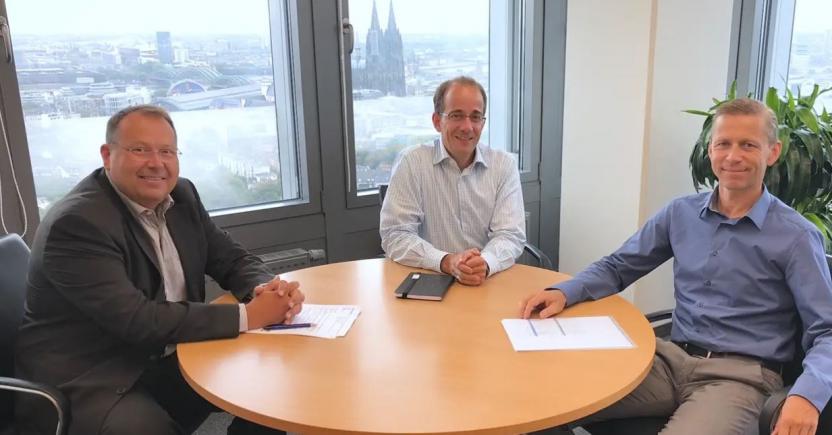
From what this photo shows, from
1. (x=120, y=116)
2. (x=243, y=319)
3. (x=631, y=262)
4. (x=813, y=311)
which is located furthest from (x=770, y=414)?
(x=120, y=116)

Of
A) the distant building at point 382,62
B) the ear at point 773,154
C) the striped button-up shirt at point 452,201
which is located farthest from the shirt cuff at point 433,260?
the distant building at point 382,62

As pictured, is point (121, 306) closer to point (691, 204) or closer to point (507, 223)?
point (507, 223)

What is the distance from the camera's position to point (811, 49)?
128 inches

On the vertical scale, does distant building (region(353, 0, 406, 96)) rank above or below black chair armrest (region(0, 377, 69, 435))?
above

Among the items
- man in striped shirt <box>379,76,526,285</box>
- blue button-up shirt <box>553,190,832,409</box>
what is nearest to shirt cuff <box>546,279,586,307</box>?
blue button-up shirt <box>553,190,832,409</box>

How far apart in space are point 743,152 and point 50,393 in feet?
6.01

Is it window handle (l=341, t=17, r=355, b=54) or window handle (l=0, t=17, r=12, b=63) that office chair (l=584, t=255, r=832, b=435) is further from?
window handle (l=0, t=17, r=12, b=63)

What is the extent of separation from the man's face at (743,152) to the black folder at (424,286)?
0.85 m

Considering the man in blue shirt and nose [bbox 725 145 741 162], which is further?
nose [bbox 725 145 741 162]

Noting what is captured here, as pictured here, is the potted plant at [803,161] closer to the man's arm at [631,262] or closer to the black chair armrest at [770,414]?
the man's arm at [631,262]

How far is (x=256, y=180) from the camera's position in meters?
2.94

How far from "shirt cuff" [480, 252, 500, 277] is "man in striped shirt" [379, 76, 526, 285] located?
120 millimetres

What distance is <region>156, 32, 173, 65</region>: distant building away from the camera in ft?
8.55

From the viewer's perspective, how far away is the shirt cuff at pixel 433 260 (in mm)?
2070
